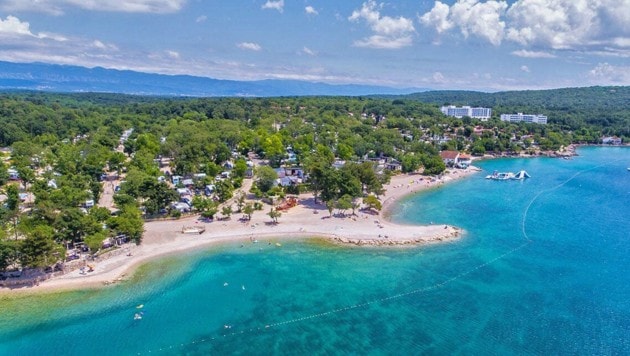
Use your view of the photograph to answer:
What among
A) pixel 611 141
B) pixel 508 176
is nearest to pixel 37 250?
pixel 508 176

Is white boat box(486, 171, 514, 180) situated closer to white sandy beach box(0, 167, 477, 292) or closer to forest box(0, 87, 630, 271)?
Result: forest box(0, 87, 630, 271)

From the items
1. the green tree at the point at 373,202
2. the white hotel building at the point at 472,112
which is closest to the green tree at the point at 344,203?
the green tree at the point at 373,202

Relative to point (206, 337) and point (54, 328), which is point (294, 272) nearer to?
point (206, 337)

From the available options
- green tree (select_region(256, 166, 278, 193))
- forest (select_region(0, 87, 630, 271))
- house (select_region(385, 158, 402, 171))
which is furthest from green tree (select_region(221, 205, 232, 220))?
house (select_region(385, 158, 402, 171))

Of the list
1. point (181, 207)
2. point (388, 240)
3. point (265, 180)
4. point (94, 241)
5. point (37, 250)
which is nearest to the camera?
point (37, 250)

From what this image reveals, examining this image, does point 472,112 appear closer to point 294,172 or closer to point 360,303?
point 294,172

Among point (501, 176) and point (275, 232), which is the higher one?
point (501, 176)
